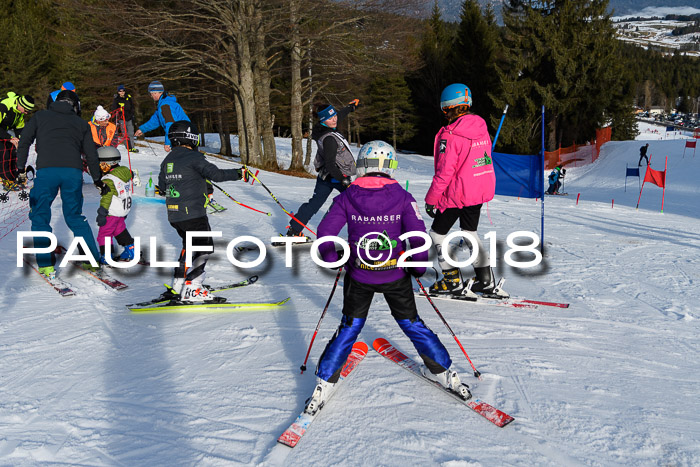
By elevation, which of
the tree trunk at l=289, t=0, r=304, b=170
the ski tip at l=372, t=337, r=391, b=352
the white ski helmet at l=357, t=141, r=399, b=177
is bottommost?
the ski tip at l=372, t=337, r=391, b=352

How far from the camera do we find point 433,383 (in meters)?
3.54

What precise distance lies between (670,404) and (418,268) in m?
1.96

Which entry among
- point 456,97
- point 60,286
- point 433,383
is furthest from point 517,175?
point 60,286

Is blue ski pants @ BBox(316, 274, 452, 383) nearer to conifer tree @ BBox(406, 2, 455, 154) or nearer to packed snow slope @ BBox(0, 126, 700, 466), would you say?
packed snow slope @ BBox(0, 126, 700, 466)

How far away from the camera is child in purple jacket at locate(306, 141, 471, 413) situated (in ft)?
10.1

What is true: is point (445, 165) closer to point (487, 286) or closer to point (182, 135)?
point (487, 286)

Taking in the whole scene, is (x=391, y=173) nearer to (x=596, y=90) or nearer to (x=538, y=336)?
(x=538, y=336)

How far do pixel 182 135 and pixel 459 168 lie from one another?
2.72 m

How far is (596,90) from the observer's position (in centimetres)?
3284

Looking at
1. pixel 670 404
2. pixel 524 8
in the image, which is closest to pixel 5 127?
pixel 670 404

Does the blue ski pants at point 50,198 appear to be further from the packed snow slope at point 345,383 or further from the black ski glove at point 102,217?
the packed snow slope at point 345,383

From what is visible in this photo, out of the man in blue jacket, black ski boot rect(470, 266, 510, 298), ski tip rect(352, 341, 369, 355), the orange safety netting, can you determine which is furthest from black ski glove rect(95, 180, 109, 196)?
the orange safety netting

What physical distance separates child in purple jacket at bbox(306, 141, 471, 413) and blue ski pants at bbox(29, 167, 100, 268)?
4101mm

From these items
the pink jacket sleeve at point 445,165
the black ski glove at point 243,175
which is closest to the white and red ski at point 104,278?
the black ski glove at point 243,175
